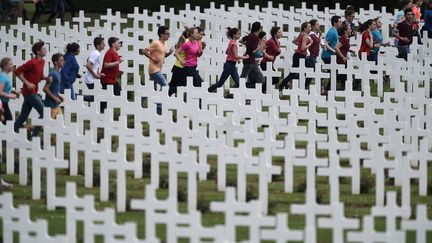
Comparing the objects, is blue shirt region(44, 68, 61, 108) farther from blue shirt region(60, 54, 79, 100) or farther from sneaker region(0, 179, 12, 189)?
sneaker region(0, 179, 12, 189)

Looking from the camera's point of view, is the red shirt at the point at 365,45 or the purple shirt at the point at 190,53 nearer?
the purple shirt at the point at 190,53

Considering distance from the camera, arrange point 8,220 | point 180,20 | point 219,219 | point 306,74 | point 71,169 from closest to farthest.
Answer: point 8,220, point 219,219, point 71,169, point 306,74, point 180,20

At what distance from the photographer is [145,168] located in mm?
21859

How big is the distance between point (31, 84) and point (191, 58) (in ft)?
17.4

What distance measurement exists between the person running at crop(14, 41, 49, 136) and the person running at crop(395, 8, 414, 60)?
1038cm

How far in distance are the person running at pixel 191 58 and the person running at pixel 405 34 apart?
5.47 m

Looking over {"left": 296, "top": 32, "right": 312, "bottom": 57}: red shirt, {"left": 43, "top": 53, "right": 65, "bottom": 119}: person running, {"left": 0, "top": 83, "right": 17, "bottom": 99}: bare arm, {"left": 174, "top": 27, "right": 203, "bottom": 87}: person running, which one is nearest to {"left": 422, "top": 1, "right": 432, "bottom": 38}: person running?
{"left": 296, "top": 32, "right": 312, "bottom": 57}: red shirt

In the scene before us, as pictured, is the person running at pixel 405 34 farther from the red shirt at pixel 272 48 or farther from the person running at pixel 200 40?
the person running at pixel 200 40

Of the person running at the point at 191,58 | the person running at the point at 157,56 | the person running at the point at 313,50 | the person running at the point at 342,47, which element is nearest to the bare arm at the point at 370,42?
the person running at the point at 342,47

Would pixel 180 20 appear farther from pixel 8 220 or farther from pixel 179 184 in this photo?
pixel 8 220

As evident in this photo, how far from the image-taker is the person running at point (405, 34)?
107 ft

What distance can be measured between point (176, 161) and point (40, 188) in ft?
6.08

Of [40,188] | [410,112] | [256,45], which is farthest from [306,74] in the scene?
[40,188]

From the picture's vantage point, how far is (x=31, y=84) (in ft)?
76.6
